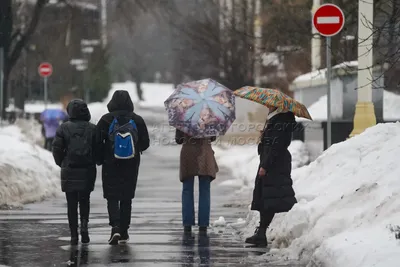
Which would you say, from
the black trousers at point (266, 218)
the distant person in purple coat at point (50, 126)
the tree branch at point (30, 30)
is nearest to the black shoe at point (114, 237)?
the black trousers at point (266, 218)

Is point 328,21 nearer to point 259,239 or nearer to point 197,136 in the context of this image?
point 197,136

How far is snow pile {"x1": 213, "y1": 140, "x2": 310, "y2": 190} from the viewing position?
900 inches

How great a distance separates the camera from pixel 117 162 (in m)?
12.9

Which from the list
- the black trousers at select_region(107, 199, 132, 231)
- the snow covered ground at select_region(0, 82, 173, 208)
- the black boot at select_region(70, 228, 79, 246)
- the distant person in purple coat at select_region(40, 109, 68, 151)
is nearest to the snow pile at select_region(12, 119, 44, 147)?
the distant person in purple coat at select_region(40, 109, 68, 151)

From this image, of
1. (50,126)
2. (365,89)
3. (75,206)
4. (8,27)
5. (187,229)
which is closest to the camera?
(75,206)

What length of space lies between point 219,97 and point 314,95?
53.2ft

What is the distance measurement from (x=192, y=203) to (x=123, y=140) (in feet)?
5.92

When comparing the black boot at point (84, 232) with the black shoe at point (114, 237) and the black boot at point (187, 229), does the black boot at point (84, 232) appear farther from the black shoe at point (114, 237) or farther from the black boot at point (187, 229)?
the black boot at point (187, 229)

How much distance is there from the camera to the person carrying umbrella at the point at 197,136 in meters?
14.2

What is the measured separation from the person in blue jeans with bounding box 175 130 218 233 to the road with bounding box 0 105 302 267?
18 cm

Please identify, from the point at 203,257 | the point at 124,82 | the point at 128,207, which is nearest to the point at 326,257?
the point at 203,257

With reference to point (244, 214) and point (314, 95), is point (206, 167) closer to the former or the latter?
point (244, 214)

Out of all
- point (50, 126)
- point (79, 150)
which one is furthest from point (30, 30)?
point (79, 150)

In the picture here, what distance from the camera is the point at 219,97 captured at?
14773 millimetres
